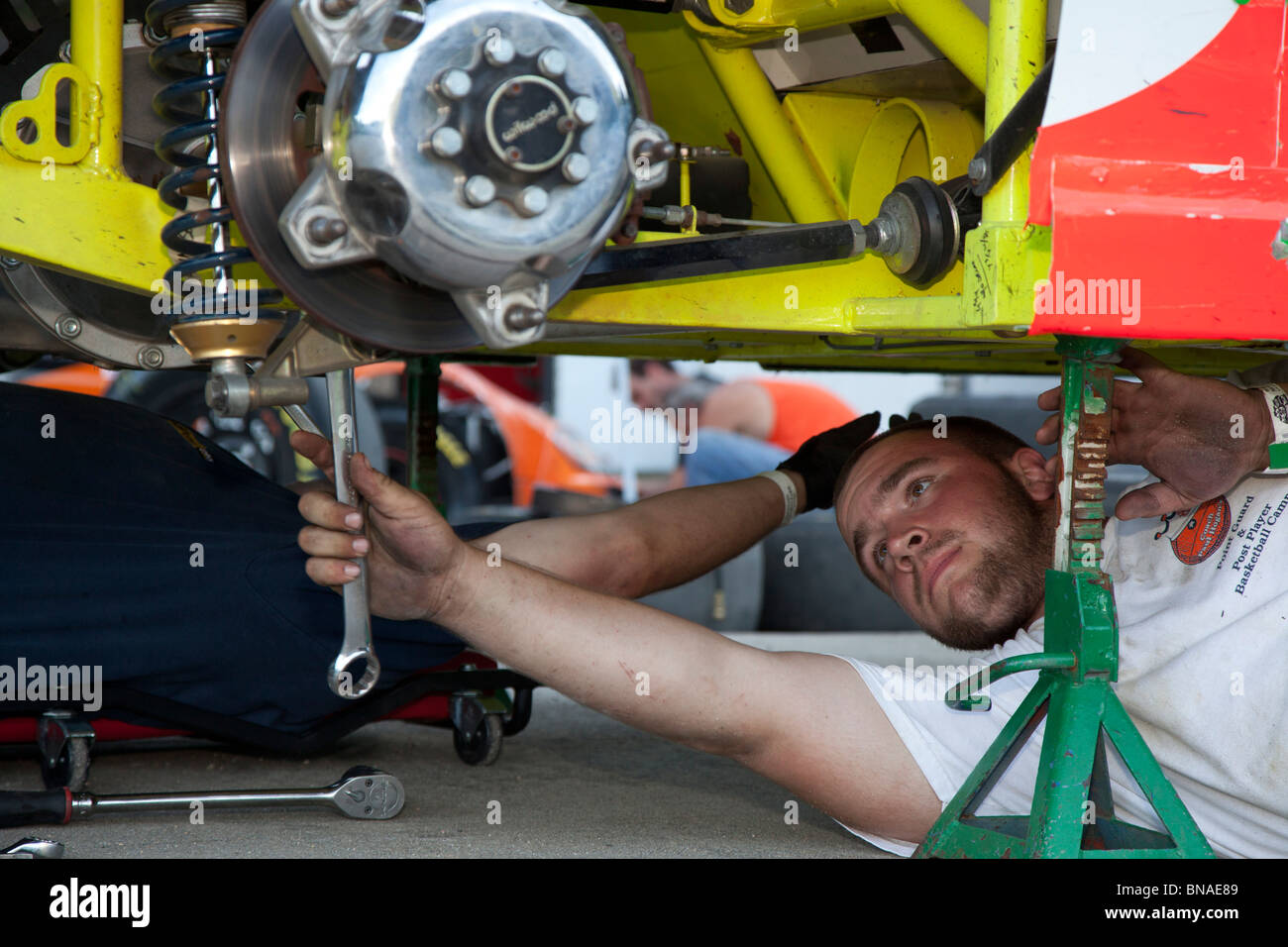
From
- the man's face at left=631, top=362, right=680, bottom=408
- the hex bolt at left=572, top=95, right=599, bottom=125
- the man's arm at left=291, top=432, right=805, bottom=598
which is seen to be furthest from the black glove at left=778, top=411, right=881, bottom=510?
the man's face at left=631, top=362, right=680, bottom=408

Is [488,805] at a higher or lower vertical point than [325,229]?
lower

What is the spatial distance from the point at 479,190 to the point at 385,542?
1.30ft

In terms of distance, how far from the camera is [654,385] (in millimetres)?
6398

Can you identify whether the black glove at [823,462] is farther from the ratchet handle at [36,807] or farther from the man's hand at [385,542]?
the ratchet handle at [36,807]

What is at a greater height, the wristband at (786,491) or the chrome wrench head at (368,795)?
the wristband at (786,491)

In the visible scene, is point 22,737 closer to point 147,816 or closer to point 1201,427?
point 147,816

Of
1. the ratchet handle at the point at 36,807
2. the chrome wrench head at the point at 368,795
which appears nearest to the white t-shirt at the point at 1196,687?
the chrome wrench head at the point at 368,795

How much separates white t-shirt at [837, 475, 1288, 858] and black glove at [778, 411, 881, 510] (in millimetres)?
460

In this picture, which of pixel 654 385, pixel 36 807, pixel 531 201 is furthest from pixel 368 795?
pixel 654 385

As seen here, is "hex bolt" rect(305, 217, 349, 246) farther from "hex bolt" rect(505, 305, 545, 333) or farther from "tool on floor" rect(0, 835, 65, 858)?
"tool on floor" rect(0, 835, 65, 858)

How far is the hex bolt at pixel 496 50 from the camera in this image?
3.11ft

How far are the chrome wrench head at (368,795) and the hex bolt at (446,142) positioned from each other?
835mm

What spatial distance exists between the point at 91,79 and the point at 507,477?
14.5 ft

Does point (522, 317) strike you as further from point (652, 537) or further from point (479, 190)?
point (652, 537)
